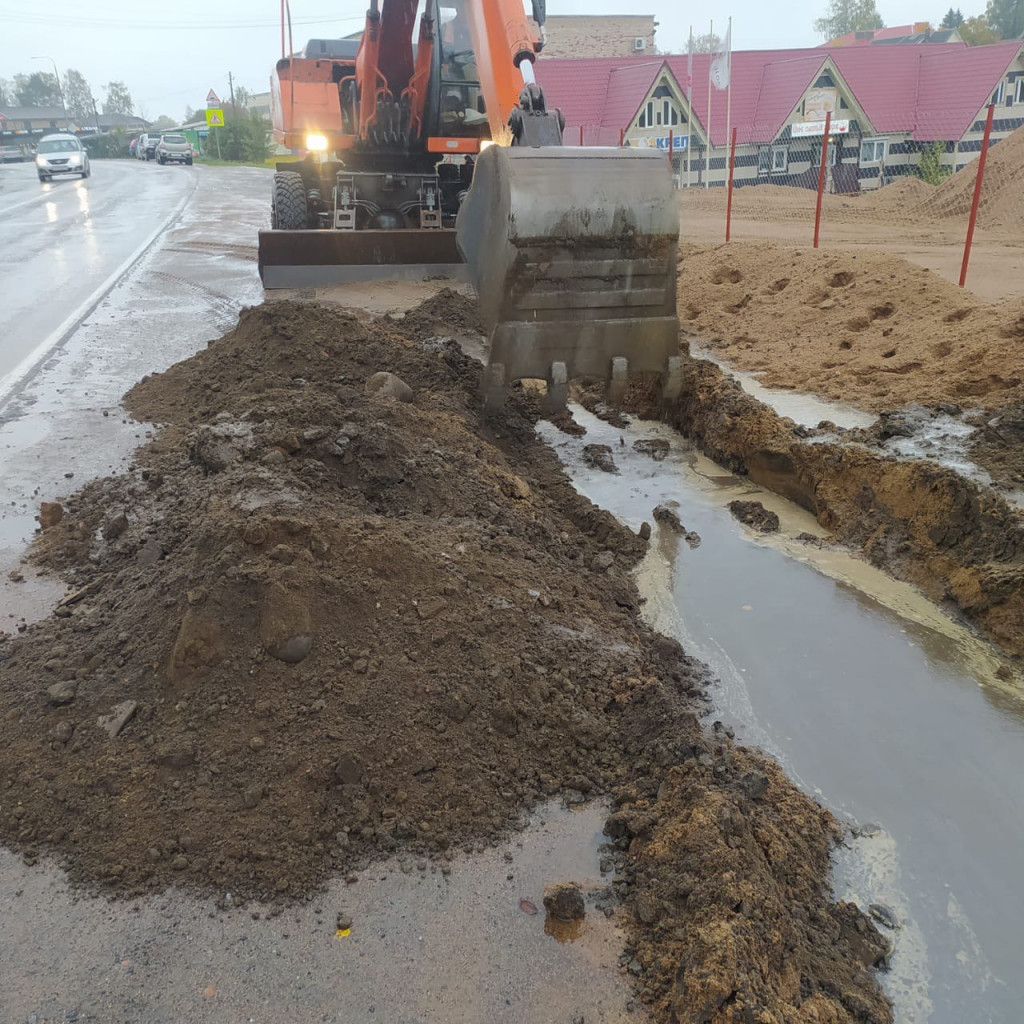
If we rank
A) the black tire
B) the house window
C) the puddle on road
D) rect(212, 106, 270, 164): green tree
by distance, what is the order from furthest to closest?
1. rect(212, 106, 270, 164): green tree
2. the house window
3. the black tire
4. the puddle on road

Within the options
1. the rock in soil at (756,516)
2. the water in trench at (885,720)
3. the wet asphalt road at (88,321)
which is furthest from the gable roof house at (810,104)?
the water in trench at (885,720)

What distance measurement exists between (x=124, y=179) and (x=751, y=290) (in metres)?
36.3

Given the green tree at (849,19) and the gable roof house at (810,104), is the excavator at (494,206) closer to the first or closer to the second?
the gable roof house at (810,104)

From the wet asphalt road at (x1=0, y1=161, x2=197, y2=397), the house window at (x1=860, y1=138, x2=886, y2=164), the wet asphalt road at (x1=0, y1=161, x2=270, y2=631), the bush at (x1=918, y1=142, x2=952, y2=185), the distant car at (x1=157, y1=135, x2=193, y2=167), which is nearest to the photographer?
the wet asphalt road at (x1=0, y1=161, x2=270, y2=631)

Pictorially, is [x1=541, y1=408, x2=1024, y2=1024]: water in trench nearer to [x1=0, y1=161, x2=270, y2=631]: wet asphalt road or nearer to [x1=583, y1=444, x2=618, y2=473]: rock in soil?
[x1=583, y1=444, x2=618, y2=473]: rock in soil

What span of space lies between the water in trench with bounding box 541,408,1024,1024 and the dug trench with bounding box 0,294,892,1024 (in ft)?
0.66

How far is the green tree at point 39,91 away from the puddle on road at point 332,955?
504 ft

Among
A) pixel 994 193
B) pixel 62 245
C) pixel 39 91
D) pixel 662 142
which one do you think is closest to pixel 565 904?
pixel 62 245

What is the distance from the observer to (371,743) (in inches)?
128

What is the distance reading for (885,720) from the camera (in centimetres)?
395

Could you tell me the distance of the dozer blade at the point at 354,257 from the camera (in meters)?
9.61

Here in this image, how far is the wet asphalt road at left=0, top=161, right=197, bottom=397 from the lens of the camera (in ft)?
35.4

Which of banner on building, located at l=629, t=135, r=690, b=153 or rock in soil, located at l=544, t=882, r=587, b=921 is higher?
banner on building, located at l=629, t=135, r=690, b=153

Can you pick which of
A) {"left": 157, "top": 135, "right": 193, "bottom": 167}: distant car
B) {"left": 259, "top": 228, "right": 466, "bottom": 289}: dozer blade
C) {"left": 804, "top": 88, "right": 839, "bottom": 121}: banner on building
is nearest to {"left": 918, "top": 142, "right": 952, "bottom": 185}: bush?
{"left": 804, "top": 88, "right": 839, "bottom": 121}: banner on building
